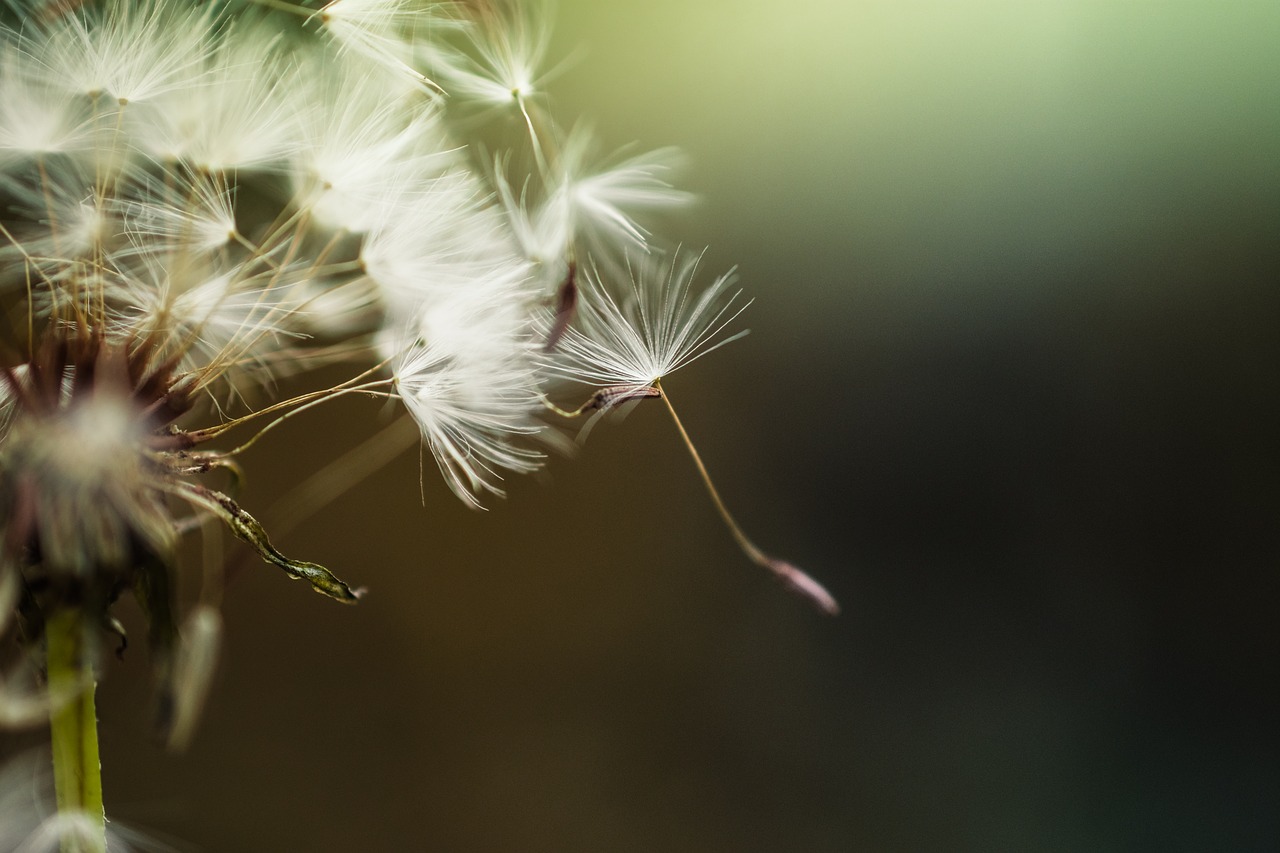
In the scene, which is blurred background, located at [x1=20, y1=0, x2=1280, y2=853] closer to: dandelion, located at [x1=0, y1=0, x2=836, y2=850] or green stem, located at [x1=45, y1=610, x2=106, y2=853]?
dandelion, located at [x1=0, y1=0, x2=836, y2=850]

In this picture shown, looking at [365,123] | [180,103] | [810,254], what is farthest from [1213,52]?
[180,103]

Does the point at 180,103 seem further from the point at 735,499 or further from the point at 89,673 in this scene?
the point at 735,499

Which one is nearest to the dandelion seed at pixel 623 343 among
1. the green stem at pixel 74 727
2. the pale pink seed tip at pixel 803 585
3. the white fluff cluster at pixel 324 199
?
the white fluff cluster at pixel 324 199

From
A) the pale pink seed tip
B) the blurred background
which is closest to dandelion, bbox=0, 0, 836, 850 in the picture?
the pale pink seed tip

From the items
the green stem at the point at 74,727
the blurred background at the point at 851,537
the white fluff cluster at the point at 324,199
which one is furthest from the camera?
the blurred background at the point at 851,537

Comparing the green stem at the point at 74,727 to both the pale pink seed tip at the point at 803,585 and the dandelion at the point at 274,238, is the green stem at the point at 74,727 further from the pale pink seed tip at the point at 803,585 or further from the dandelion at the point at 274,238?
the pale pink seed tip at the point at 803,585

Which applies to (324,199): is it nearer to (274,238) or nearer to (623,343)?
(274,238)

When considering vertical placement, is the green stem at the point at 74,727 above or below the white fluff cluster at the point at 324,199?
below
